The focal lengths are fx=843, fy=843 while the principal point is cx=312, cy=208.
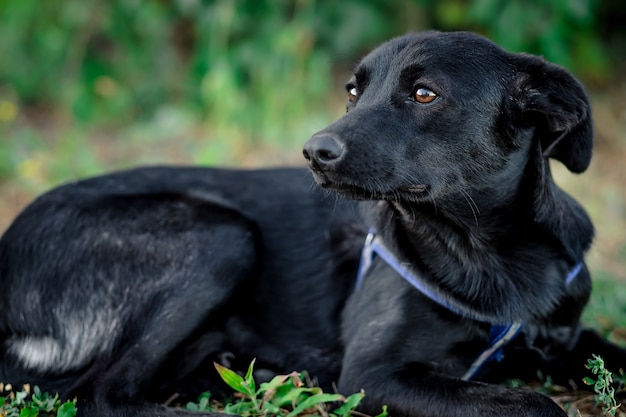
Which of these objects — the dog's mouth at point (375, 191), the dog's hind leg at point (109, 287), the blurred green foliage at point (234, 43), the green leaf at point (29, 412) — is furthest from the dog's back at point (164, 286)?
the blurred green foliage at point (234, 43)

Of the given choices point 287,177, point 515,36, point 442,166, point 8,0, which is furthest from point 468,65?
point 8,0

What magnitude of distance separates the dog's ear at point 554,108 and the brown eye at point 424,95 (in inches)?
12.4

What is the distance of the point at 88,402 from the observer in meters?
2.98

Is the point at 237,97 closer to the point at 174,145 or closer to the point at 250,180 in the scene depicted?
the point at 174,145

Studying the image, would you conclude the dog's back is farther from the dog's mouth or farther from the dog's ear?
the dog's ear

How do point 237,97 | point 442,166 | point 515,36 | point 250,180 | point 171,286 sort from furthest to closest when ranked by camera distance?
1. point 237,97
2. point 515,36
3. point 250,180
4. point 171,286
5. point 442,166

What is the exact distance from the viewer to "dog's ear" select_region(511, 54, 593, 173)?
9.42ft

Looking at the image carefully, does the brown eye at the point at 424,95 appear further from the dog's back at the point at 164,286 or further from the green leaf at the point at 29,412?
the green leaf at the point at 29,412

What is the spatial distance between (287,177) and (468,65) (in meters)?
1.12

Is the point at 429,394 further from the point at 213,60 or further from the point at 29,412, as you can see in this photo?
the point at 213,60

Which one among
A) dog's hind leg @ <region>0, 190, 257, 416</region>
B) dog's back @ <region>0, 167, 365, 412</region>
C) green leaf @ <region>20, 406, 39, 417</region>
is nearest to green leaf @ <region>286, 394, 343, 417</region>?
dog's back @ <region>0, 167, 365, 412</region>

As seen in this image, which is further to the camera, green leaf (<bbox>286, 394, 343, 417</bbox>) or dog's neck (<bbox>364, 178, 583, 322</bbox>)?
dog's neck (<bbox>364, 178, 583, 322</bbox>)

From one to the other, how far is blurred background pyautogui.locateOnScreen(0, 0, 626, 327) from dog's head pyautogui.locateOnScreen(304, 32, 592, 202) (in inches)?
113

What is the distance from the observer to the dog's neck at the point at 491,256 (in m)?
2.94
